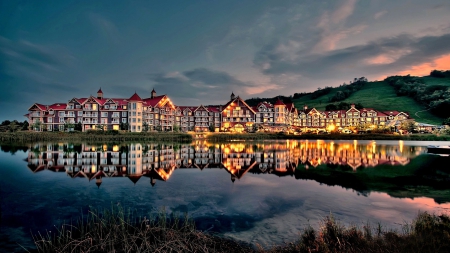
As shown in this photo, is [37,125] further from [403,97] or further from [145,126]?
[403,97]

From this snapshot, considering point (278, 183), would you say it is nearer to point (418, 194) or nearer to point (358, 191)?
point (358, 191)

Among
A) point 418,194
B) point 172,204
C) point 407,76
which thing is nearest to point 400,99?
point 407,76

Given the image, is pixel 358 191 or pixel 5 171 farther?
pixel 5 171

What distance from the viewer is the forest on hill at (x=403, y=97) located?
110 meters

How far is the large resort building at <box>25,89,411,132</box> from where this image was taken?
7431 cm

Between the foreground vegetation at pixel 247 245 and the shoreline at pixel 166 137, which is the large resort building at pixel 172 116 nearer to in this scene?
the shoreline at pixel 166 137

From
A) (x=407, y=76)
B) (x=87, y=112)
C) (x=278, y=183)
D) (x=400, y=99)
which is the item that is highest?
(x=407, y=76)

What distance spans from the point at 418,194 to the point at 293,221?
360 inches

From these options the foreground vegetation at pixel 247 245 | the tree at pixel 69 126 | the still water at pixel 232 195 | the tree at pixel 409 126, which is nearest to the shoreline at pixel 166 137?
the tree at pixel 69 126

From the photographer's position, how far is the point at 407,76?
600 feet

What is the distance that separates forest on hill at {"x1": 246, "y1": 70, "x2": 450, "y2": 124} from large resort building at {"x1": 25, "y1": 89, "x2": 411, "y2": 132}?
1525 centimetres

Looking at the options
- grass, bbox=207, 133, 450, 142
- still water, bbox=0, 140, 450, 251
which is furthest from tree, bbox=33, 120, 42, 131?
still water, bbox=0, 140, 450, 251

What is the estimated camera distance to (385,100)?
144375 mm

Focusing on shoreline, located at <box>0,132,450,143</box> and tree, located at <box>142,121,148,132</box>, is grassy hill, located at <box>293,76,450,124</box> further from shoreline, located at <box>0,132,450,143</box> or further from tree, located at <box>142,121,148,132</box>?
tree, located at <box>142,121,148,132</box>
